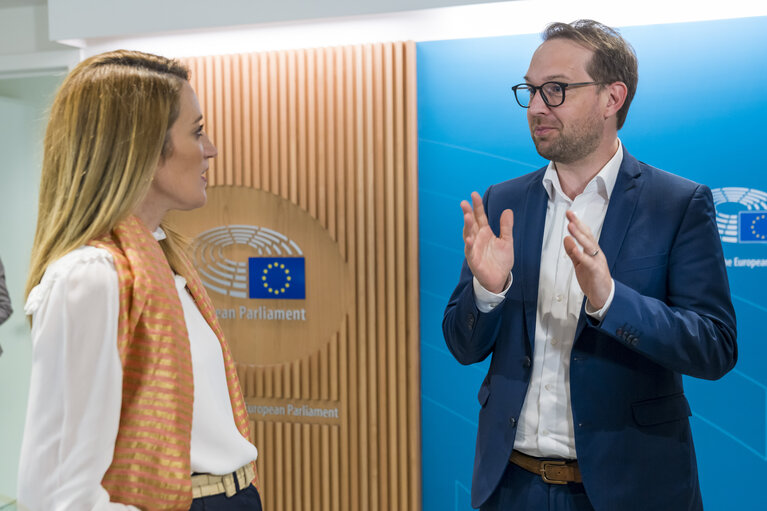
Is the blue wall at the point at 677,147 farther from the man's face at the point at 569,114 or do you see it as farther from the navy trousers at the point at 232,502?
the navy trousers at the point at 232,502

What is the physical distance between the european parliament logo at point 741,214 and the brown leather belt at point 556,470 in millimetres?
1863

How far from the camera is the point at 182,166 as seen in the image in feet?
5.76

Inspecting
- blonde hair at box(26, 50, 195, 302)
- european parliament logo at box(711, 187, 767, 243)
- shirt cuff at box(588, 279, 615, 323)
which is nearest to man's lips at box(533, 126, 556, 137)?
shirt cuff at box(588, 279, 615, 323)

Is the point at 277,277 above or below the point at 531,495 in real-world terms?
above

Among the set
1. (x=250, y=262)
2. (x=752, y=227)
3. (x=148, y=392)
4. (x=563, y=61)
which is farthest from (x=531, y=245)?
(x=250, y=262)

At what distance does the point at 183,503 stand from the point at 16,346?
4.40 meters

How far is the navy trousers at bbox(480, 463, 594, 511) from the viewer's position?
6.89 ft

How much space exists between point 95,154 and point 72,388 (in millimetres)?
524

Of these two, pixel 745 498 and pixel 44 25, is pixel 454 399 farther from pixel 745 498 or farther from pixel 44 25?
pixel 44 25

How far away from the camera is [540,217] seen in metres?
2.32

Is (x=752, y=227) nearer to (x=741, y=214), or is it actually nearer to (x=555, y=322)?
(x=741, y=214)

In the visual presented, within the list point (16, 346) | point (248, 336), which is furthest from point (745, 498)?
point (16, 346)

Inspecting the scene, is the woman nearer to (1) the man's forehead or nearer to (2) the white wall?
(1) the man's forehead

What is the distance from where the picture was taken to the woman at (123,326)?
1.35m
